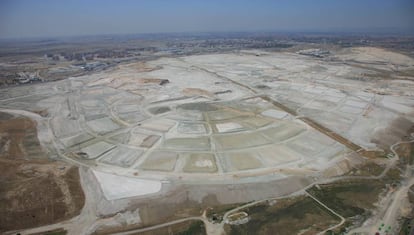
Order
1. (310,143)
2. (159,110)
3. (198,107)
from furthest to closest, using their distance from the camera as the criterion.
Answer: (198,107) → (159,110) → (310,143)

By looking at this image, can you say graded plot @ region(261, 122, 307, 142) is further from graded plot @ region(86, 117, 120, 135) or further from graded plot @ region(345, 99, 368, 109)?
graded plot @ region(86, 117, 120, 135)

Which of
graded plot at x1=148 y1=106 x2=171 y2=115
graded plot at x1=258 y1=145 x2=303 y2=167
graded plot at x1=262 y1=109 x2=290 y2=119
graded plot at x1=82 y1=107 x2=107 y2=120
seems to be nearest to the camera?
graded plot at x1=258 y1=145 x2=303 y2=167

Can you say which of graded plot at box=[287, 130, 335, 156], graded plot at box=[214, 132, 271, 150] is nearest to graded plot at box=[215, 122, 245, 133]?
graded plot at box=[214, 132, 271, 150]

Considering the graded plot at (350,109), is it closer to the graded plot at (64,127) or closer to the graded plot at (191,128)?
the graded plot at (191,128)

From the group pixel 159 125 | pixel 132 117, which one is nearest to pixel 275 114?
pixel 159 125

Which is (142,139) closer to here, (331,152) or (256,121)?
(256,121)
